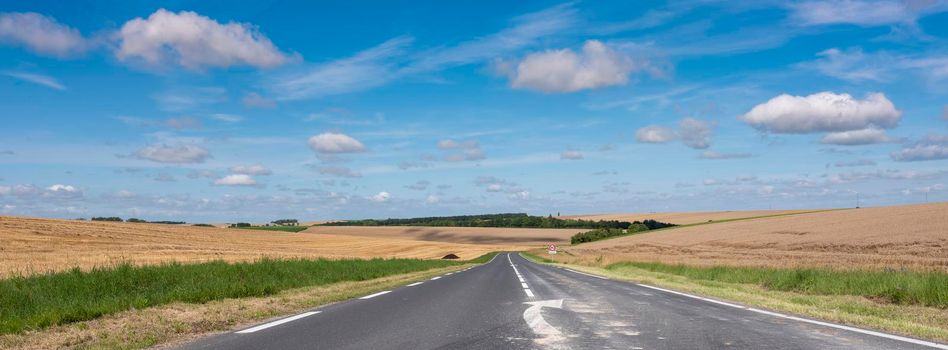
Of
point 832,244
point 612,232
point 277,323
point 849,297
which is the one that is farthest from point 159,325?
point 612,232

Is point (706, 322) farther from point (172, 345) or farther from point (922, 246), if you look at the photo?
point (922, 246)

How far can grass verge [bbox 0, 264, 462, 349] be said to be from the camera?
843 cm

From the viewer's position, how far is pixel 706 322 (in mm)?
10258

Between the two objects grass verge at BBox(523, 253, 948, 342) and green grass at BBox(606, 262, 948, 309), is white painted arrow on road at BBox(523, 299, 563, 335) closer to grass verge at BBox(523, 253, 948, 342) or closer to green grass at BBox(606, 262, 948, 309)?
grass verge at BBox(523, 253, 948, 342)

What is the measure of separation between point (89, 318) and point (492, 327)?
6877mm

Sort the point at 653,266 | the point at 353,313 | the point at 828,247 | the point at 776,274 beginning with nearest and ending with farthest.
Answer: the point at 353,313
the point at 776,274
the point at 653,266
the point at 828,247

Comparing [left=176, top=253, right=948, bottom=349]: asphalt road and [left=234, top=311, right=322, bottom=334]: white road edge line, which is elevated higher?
[left=176, top=253, right=948, bottom=349]: asphalt road

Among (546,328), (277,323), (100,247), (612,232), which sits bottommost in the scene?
(100,247)

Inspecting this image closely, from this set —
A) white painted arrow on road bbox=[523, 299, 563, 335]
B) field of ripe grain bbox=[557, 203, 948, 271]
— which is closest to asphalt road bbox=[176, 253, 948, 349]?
white painted arrow on road bbox=[523, 299, 563, 335]

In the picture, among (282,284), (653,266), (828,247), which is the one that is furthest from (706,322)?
(828,247)

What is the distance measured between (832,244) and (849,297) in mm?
34065

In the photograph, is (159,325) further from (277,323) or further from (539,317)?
(539,317)

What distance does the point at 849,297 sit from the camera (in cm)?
1611

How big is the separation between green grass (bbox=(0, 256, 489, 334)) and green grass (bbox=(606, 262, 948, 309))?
15.5m
